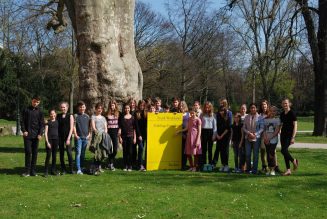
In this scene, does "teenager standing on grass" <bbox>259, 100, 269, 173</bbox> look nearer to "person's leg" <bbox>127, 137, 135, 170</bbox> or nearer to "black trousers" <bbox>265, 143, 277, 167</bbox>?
"black trousers" <bbox>265, 143, 277, 167</bbox>

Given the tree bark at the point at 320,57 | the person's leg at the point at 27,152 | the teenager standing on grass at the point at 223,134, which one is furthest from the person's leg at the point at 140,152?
the tree bark at the point at 320,57

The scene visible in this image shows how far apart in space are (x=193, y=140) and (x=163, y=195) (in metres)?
3.37

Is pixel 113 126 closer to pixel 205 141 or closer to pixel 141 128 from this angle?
pixel 141 128

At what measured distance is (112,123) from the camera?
11469 millimetres

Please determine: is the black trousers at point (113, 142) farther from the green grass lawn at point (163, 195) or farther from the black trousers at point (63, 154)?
the black trousers at point (63, 154)

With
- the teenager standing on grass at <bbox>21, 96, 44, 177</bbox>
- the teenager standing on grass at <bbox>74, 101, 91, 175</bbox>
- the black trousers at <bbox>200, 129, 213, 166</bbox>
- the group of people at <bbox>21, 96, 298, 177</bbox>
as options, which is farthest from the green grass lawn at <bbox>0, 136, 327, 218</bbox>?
the black trousers at <bbox>200, 129, 213, 166</bbox>

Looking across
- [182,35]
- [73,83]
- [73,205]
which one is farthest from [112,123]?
[182,35]

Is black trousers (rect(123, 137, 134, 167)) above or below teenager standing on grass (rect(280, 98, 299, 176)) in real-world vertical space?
below

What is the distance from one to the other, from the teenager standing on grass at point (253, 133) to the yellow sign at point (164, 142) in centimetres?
185

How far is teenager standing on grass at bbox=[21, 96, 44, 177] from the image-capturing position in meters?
10.2

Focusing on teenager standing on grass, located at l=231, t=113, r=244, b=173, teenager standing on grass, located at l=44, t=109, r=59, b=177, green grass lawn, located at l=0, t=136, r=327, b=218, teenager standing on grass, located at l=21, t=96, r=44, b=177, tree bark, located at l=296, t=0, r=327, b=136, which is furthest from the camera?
tree bark, located at l=296, t=0, r=327, b=136

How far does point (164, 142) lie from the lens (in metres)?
11.9

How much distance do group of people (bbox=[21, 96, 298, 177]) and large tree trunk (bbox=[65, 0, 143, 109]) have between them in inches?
85.4

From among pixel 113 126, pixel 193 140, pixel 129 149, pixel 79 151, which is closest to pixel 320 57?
pixel 193 140
